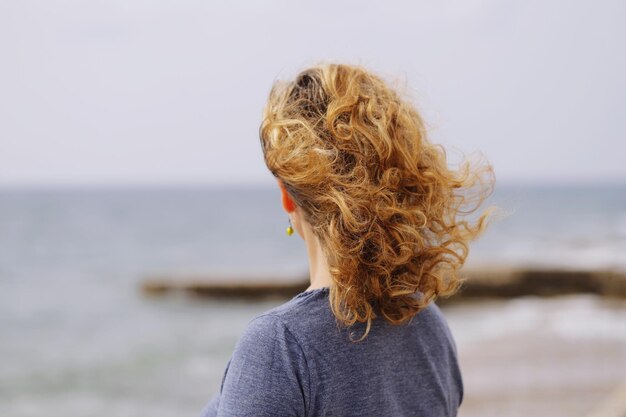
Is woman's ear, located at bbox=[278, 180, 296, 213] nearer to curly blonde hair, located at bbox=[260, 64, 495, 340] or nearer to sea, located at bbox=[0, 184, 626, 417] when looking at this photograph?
curly blonde hair, located at bbox=[260, 64, 495, 340]

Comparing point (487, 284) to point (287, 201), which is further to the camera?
point (487, 284)

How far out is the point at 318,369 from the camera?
1169 mm

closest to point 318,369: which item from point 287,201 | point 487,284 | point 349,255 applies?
point 349,255

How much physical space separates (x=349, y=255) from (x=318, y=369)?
0.21m

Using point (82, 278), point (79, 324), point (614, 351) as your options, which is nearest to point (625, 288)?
point (614, 351)

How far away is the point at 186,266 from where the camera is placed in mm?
27578

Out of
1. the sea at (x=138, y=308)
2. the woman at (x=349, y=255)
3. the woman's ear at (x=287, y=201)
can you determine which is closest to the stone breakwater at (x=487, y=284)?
the sea at (x=138, y=308)

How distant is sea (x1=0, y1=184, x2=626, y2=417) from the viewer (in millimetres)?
9273

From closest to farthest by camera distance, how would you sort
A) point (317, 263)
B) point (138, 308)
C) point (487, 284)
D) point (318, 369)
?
point (318, 369) → point (317, 263) → point (487, 284) → point (138, 308)

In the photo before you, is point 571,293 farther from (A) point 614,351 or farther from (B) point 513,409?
(B) point 513,409

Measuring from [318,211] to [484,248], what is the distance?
30896 millimetres

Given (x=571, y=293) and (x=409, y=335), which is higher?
(x=409, y=335)

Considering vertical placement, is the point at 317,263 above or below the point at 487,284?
above

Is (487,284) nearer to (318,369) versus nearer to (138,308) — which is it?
(138,308)
